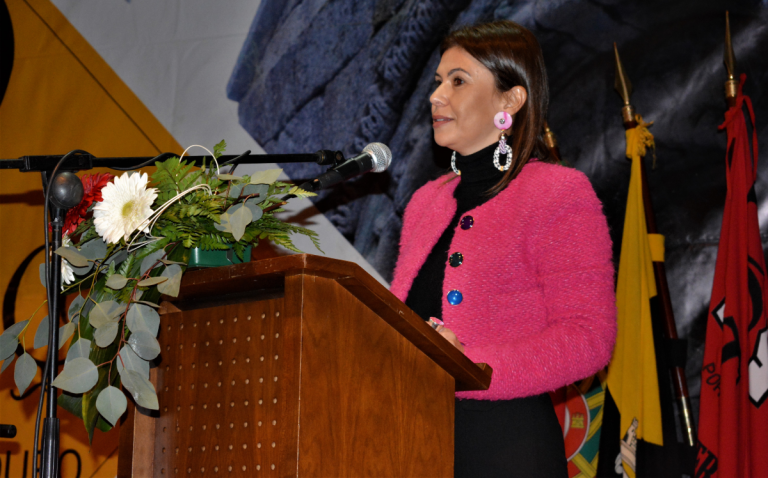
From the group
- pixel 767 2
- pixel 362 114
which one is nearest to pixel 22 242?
pixel 362 114

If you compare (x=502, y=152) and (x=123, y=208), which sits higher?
(x=502, y=152)

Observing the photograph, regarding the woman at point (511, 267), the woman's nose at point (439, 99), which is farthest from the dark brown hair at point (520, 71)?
the woman's nose at point (439, 99)

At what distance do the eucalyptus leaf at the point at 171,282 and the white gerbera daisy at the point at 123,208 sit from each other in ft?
0.25

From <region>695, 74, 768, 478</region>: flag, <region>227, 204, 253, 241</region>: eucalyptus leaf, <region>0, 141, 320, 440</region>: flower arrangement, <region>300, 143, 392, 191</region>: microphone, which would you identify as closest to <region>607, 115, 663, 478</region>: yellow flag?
<region>695, 74, 768, 478</region>: flag

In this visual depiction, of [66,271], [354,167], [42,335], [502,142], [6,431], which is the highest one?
[502,142]

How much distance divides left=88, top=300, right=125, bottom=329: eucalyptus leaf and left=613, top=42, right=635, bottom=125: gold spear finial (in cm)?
186

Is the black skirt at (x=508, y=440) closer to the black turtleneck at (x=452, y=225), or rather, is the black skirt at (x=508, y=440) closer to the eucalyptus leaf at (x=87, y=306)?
the black turtleneck at (x=452, y=225)

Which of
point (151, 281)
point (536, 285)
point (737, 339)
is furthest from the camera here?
point (737, 339)

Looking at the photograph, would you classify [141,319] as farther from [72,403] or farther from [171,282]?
[72,403]

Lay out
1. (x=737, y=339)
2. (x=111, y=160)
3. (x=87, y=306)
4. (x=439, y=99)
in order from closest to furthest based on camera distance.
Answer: (x=87, y=306) < (x=111, y=160) < (x=439, y=99) < (x=737, y=339)

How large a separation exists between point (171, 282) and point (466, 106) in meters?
0.87

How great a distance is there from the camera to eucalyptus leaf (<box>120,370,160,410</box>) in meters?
0.94

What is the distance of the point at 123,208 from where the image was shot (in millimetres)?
1050

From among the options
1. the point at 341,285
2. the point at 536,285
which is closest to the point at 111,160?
the point at 341,285
